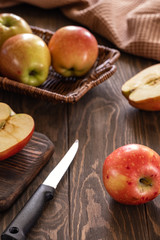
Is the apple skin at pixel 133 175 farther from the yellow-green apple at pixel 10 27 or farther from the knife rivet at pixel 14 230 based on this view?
the yellow-green apple at pixel 10 27

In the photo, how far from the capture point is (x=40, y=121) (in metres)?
1.05

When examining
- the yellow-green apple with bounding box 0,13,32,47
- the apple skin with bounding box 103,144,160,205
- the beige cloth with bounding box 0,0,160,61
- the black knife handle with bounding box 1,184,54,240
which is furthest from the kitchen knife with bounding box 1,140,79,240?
the beige cloth with bounding box 0,0,160,61

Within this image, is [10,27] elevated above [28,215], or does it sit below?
above

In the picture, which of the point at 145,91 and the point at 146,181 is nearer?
the point at 146,181

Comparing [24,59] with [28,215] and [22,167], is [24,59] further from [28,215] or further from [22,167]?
[28,215]

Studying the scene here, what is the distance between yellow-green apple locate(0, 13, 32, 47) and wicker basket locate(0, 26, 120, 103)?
0.46 ft

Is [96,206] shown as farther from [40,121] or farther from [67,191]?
[40,121]

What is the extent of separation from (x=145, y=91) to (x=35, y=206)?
0.46 meters

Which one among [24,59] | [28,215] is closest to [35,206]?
[28,215]

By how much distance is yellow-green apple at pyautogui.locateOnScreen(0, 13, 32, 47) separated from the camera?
1.14 meters

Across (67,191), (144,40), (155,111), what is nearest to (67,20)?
(144,40)

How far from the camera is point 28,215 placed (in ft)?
2.42

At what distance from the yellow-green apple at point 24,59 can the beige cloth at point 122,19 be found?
0.37m

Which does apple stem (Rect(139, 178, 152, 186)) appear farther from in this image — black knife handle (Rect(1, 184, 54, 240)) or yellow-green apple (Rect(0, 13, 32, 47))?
yellow-green apple (Rect(0, 13, 32, 47))
